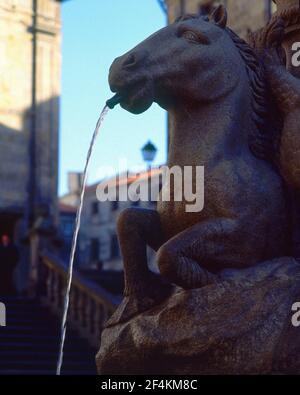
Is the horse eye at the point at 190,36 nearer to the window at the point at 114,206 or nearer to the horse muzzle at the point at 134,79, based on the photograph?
the horse muzzle at the point at 134,79

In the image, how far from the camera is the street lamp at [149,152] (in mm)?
15652

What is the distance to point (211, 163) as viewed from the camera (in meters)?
4.26

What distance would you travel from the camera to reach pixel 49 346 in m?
14.7

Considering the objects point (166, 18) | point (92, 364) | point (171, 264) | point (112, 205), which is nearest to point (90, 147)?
point (171, 264)

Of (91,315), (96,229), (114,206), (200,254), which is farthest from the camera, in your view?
(96,229)

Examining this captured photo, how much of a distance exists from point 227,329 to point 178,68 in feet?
3.62

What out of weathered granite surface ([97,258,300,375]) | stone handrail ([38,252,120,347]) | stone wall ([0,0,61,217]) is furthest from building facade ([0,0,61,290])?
weathered granite surface ([97,258,300,375])

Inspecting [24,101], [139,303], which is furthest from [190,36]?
[24,101]

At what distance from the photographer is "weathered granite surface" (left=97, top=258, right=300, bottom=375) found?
156 inches

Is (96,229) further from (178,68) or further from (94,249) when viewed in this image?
(178,68)

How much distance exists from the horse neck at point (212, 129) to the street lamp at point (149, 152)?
36.8 feet

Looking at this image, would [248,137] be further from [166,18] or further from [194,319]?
[166,18]

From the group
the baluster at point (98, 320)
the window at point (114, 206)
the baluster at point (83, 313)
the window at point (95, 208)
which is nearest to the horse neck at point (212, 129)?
the baluster at point (98, 320)

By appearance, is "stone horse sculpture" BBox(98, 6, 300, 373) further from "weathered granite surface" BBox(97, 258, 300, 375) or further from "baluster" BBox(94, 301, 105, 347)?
"baluster" BBox(94, 301, 105, 347)
